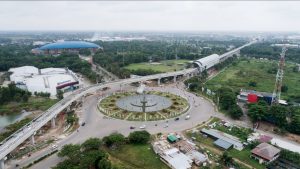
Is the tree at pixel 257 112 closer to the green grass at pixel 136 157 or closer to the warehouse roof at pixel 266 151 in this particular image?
the warehouse roof at pixel 266 151

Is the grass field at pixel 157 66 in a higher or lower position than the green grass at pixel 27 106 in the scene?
higher

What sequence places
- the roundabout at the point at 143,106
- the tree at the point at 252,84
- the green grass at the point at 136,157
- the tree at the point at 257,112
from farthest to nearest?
1. the tree at the point at 252,84
2. the roundabout at the point at 143,106
3. the tree at the point at 257,112
4. the green grass at the point at 136,157

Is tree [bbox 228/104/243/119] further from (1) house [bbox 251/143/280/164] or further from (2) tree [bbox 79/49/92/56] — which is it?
(2) tree [bbox 79/49/92/56]

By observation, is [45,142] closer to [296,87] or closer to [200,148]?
[200,148]

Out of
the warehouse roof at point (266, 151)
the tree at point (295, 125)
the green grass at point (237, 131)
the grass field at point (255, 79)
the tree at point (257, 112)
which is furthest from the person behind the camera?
the grass field at point (255, 79)

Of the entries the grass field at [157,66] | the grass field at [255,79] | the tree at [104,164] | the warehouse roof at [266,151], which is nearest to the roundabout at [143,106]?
the grass field at [255,79]

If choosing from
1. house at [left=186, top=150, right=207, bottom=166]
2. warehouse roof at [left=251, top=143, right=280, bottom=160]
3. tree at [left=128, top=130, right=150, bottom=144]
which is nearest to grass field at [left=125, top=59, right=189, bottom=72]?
tree at [left=128, top=130, right=150, bottom=144]

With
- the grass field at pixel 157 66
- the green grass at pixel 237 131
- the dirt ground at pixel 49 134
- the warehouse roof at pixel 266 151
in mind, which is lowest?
the dirt ground at pixel 49 134
